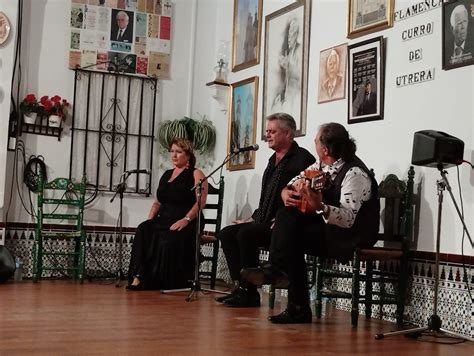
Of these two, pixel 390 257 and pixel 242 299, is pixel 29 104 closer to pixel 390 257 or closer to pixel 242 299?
pixel 242 299

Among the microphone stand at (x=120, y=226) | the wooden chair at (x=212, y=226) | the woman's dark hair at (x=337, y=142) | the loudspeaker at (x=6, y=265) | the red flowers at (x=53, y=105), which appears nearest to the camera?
the woman's dark hair at (x=337, y=142)

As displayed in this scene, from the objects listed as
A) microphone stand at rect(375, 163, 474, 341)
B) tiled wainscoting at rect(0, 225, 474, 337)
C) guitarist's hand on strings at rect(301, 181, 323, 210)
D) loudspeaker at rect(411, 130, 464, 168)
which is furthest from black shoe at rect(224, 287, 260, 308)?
loudspeaker at rect(411, 130, 464, 168)

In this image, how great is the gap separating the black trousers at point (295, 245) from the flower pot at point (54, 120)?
3.44m

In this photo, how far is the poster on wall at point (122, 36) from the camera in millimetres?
7102

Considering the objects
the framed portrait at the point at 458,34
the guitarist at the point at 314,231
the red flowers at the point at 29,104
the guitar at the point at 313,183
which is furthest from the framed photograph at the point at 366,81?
the red flowers at the point at 29,104

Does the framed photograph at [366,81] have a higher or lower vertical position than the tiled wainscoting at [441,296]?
higher

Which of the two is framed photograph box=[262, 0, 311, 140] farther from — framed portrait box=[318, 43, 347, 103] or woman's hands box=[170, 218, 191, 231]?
woman's hands box=[170, 218, 191, 231]

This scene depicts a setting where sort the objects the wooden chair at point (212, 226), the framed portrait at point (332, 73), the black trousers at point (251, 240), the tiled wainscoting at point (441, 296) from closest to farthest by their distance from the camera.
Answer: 1. the tiled wainscoting at point (441, 296)
2. the black trousers at point (251, 240)
3. the framed portrait at point (332, 73)
4. the wooden chair at point (212, 226)

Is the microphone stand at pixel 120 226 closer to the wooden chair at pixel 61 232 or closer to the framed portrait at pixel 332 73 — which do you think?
the wooden chair at pixel 61 232

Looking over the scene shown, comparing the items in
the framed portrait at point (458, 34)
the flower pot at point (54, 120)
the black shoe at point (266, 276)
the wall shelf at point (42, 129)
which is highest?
the framed portrait at point (458, 34)

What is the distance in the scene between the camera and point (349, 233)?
4.08 meters

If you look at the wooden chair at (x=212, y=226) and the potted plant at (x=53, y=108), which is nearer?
the wooden chair at (x=212, y=226)

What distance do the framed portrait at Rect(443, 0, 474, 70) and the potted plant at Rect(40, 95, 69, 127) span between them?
3951 millimetres

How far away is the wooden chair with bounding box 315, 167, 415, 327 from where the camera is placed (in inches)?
169
